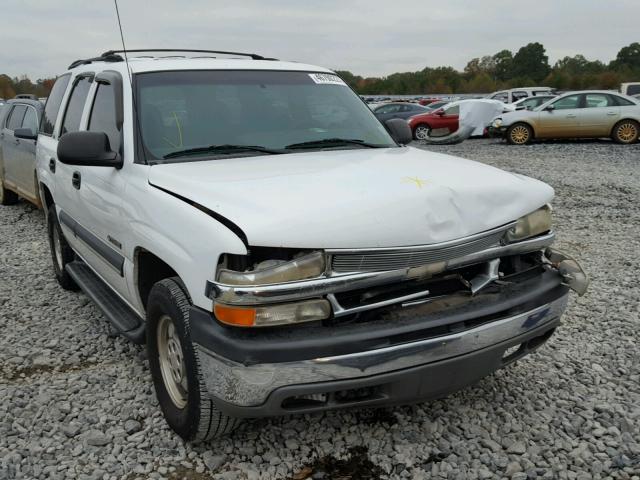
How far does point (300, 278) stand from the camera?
7.38 ft

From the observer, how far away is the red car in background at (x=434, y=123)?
20422 millimetres

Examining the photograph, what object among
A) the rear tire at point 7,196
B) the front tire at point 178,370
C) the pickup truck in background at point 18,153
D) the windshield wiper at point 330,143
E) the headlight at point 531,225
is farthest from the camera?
the rear tire at point 7,196

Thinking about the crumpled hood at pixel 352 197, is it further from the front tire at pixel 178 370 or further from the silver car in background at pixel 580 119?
the silver car in background at pixel 580 119

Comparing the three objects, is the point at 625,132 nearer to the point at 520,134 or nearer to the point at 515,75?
the point at 520,134

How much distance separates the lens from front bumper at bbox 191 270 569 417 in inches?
86.7

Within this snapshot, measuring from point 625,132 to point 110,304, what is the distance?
16.8 metres

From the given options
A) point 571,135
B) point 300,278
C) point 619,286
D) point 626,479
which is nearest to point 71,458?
point 300,278

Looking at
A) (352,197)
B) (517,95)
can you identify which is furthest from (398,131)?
(517,95)

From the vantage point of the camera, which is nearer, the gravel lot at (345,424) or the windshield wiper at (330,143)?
the gravel lot at (345,424)

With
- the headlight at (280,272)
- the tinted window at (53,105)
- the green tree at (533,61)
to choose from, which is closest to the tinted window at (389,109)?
the tinted window at (53,105)

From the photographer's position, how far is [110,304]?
368cm

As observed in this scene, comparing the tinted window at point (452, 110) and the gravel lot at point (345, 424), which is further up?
the tinted window at point (452, 110)

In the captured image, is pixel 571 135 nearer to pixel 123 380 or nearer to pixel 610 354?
pixel 610 354

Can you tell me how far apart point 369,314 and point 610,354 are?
7.01 feet
